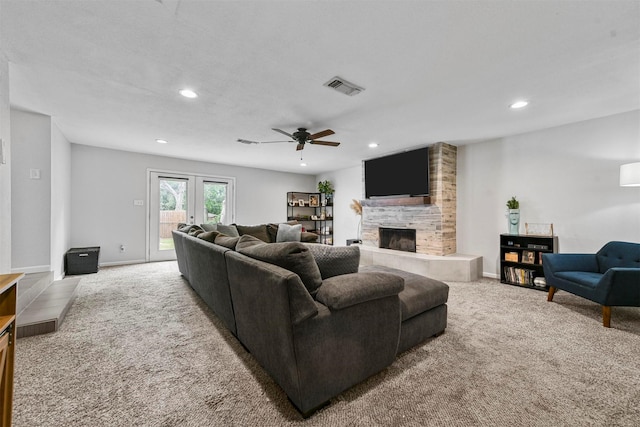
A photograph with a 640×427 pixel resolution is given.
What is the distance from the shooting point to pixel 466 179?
15.4ft

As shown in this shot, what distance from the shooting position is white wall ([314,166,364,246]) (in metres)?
6.95

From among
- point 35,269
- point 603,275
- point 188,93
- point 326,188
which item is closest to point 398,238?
point 326,188

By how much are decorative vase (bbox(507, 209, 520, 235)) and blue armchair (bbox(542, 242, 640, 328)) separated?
85 centimetres

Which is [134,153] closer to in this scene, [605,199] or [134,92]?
[134,92]

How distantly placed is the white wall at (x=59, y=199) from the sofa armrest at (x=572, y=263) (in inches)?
259

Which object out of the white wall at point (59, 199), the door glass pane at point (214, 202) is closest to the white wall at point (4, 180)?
the white wall at point (59, 199)

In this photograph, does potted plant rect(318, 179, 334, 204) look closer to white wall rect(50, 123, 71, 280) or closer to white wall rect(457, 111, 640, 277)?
white wall rect(457, 111, 640, 277)

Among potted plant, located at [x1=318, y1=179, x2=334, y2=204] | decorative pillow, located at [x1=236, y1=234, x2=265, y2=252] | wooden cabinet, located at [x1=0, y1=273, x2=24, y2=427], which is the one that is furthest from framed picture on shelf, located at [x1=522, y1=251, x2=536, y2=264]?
wooden cabinet, located at [x1=0, y1=273, x2=24, y2=427]

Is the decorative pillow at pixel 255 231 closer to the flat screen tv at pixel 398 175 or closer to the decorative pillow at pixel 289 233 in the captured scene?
the decorative pillow at pixel 289 233

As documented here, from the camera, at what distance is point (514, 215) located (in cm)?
395

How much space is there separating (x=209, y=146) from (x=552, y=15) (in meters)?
4.84

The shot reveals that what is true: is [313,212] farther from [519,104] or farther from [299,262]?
[299,262]

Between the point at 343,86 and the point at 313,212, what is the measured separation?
5.91 m

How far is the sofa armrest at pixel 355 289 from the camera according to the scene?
144cm
